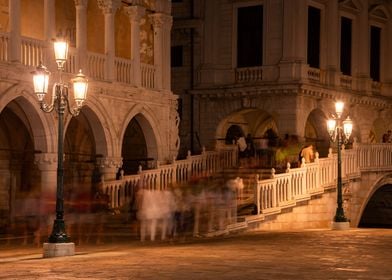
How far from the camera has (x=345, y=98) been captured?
4062cm

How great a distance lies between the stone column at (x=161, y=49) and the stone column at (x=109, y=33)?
2.70m

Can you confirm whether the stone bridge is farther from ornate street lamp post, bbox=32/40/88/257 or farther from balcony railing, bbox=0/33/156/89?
ornate street lamp post, bbox=32/40/88/257

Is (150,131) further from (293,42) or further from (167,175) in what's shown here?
(293,42)

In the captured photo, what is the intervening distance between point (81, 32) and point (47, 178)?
478cm

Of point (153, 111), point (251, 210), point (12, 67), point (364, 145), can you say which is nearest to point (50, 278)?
point (12, 67)

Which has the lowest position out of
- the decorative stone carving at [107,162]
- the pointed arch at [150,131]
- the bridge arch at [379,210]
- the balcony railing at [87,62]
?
the bridge arch at [379,210]

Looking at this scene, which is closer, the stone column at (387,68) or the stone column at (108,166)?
the stone column at (108,166)

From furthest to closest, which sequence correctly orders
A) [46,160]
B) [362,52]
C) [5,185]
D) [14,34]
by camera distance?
[362,52], [5,185], [46,160], [14,34]

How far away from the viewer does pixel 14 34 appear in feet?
86.0

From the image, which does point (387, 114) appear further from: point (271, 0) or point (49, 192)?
point (49, 192)

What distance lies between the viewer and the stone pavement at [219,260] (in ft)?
50.5

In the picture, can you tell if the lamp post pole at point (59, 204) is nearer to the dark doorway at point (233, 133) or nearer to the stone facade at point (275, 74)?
the stone facade at point (275, 74)

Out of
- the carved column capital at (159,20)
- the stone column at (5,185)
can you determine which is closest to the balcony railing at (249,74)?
the carved column capital at (159,20)

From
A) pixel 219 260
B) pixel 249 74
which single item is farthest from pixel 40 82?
pixel 249 74
